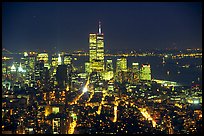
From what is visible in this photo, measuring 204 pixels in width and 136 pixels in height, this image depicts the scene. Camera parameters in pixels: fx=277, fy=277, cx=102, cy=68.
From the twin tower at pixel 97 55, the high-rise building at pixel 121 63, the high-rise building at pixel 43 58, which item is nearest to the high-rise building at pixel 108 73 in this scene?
the twin tower at pixel 97 55

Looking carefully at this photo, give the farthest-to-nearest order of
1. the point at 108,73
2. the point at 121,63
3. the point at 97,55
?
the point at 97,55, the point at 108,73, the point at 121,63

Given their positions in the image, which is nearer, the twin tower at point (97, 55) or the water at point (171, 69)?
the water at point (171, 69)

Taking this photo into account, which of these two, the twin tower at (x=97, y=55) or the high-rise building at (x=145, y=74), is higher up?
the twin tower at (x=97, y=55)

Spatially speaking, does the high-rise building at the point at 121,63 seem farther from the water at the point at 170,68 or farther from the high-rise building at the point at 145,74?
the high-rise building at the point at 145,74

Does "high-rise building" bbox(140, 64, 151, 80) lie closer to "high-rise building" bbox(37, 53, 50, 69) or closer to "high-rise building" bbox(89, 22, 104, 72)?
"high-rise building" bbox(89, 22, 104, 72)

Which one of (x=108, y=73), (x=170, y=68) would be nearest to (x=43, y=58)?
(x=108, y=73)

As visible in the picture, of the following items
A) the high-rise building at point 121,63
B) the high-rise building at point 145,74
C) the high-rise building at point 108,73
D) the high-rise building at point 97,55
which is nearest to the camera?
the high-rise building at point 121,63

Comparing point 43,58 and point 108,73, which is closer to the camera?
point 43,58

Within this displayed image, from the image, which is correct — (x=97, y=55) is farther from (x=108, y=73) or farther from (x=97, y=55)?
(x=108, y=73)

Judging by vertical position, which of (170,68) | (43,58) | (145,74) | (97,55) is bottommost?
(145,74)

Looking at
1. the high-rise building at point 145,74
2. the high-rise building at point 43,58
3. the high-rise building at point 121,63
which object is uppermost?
the high-rise building at point 43,58

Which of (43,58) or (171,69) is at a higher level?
(43,58)
